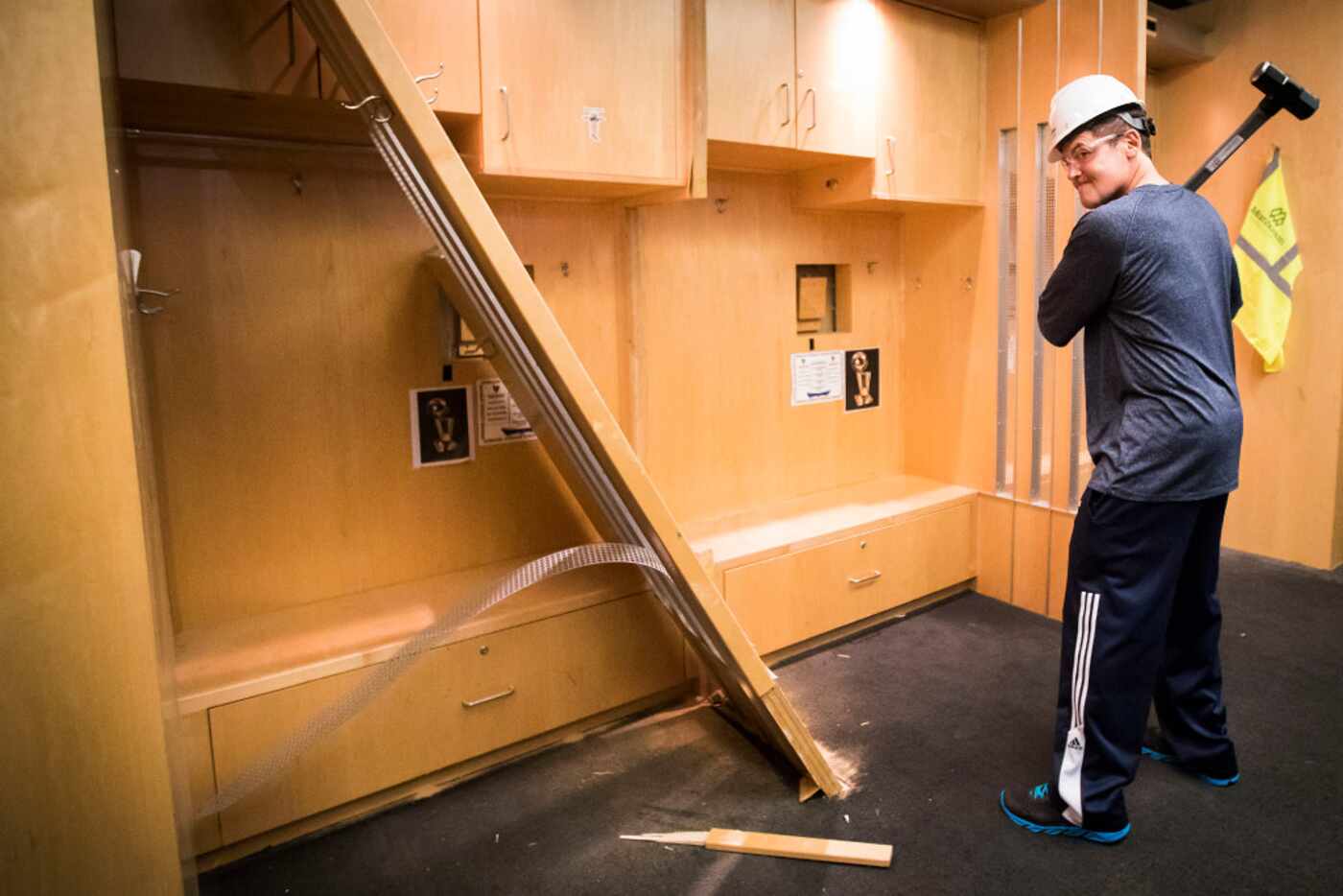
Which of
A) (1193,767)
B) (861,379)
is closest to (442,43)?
(861,379)

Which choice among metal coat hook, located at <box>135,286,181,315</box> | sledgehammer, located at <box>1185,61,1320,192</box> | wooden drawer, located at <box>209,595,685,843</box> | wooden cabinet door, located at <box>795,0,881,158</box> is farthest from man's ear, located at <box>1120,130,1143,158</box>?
metal coat hook, located at <box>135,286,181,315</box>

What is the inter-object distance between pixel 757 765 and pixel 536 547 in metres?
0.94

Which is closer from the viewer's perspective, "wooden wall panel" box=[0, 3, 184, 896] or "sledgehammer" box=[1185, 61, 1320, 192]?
"wooden wall panel" box=[0, 3, 184, 896]

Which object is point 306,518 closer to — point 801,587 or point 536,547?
point 536,547

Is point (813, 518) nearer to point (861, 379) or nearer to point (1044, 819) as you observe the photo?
point (861, 379)

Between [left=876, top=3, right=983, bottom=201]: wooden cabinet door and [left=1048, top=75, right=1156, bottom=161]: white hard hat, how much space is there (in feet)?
3.59

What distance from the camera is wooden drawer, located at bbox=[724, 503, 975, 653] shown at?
2.82 m

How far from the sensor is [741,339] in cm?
316

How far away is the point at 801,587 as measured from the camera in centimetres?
294

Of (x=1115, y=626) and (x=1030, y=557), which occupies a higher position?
(x=1115, y=626)

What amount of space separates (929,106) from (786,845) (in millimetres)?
2541

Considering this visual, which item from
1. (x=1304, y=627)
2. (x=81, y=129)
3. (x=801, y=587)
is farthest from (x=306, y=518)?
(x=1304, y=627)

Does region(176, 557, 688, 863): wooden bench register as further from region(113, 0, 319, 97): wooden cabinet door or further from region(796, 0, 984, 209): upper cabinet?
region(796, 0, 984, 209): upper cabinet

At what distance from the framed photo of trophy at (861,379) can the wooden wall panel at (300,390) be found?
1.43 metres
